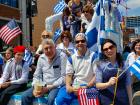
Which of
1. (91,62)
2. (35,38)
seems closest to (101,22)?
(91,62)

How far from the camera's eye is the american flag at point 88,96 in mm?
6305

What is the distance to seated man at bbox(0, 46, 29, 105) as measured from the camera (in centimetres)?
842

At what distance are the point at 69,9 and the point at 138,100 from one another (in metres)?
3.58

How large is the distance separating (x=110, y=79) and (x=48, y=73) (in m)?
1.97

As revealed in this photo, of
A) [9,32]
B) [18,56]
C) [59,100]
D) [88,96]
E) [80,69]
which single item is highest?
[9,32]

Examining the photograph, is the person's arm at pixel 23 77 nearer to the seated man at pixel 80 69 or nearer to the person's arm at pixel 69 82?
the seated man at pixel 80 69

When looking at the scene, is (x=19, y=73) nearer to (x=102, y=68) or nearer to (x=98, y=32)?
(x=98, y=32)

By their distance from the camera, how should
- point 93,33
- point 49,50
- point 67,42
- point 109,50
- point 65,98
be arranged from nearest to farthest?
point 109,50, point 65,98, point 49,50, point 93,33, point 67,42

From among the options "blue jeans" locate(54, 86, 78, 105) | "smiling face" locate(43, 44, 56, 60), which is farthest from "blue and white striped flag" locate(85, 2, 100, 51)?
"blue jeans" locate(54, 86, 78, 105)

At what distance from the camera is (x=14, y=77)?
28.2 feet

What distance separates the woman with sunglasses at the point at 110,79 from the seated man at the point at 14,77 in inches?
110

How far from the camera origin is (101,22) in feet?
27.5

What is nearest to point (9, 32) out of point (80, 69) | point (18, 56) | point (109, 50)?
point (18, 56)

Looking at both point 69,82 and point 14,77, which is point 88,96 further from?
point 14,77
